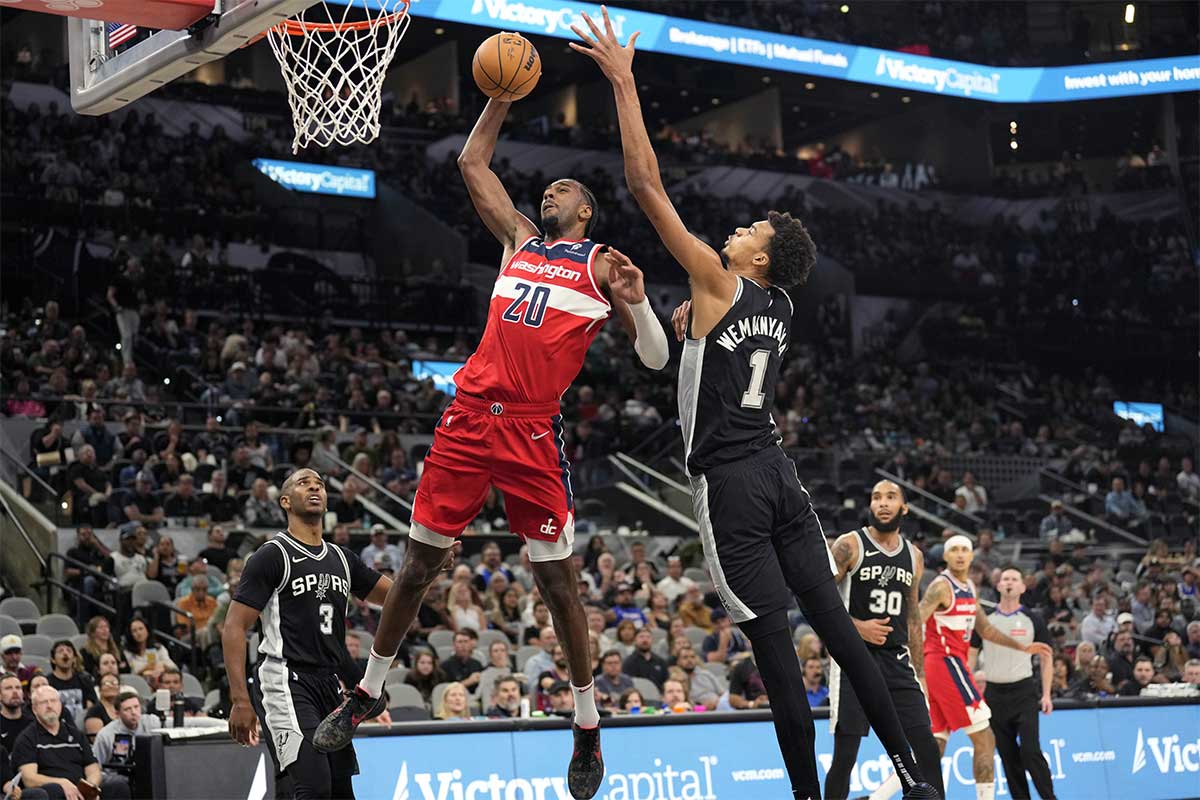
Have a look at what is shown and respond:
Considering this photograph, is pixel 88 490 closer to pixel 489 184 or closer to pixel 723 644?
pixel 723 644

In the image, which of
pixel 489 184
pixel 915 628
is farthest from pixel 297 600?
pixel 915 628

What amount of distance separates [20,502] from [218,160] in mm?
12742

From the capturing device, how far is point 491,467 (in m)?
6.02

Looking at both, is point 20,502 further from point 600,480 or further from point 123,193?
point 123,193

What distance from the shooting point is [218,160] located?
89.7 ft

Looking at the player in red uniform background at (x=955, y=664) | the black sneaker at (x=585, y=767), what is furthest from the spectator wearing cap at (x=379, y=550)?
the black sneaker at (x=585, y=767)

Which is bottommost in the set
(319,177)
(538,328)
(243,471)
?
(243,471)

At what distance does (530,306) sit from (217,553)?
33.9ft

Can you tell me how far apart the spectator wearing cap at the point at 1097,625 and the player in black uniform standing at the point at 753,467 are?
13.0 metres

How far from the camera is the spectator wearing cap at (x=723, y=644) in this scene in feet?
50.5

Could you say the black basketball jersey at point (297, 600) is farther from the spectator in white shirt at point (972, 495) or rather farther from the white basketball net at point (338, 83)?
the spectator in white shirt at point (972, 495)

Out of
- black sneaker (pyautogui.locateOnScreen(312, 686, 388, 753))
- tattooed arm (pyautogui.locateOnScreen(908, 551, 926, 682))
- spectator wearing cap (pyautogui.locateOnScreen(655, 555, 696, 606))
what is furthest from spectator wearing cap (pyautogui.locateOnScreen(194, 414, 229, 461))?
black sneaker (pyautogui.locateOnScreen(312, 686, 388, 753))

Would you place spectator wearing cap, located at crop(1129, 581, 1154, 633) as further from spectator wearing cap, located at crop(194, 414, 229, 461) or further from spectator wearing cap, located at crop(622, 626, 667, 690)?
spectator wearing cap, located at crop(194, 414, 229, 461)

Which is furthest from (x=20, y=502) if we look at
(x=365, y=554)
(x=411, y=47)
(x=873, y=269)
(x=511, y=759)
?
→ (x=873, y=269)
